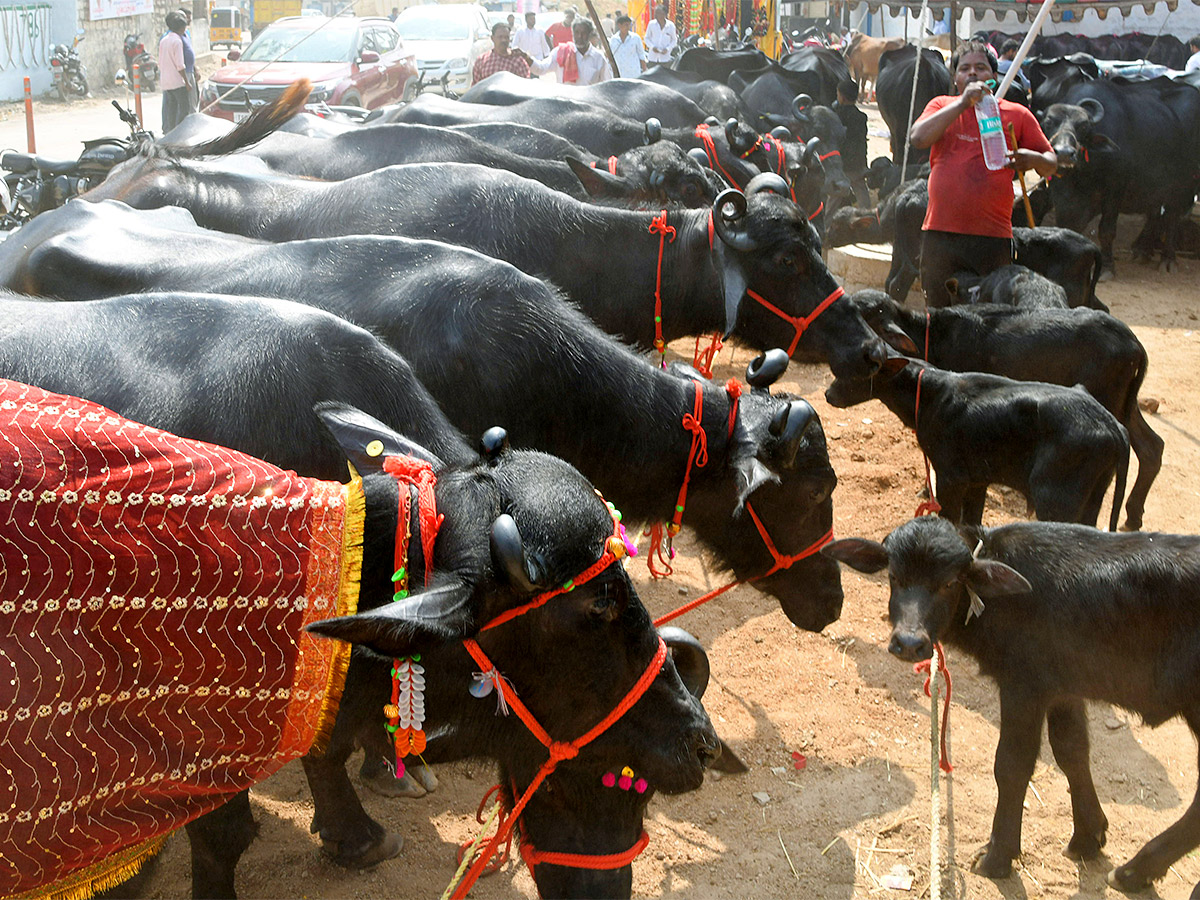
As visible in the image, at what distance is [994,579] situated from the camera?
358 centimetres

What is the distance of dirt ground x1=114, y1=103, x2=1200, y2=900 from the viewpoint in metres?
3.63

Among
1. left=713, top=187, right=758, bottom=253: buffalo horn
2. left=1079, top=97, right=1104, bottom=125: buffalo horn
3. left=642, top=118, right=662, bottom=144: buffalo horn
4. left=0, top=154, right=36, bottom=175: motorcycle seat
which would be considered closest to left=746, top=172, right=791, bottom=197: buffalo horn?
left=713, top=187, right=758, bottom=253: buffalo horn

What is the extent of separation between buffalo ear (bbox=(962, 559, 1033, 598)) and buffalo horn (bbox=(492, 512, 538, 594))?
6.88 feet

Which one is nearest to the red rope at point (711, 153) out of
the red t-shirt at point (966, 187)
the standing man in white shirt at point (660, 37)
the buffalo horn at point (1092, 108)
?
the red t-shirt at point (966, 187)

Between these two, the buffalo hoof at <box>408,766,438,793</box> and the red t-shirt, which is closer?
the buffalo hoof at <box>408,766,438,793</box>

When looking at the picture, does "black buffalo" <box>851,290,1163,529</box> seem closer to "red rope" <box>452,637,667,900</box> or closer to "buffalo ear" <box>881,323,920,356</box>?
"buffalo ear" <box>881,323,920,356</box>

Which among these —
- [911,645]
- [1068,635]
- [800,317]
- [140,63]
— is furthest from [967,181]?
[140,63]

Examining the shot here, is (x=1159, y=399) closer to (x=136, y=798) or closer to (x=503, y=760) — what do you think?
(x=503, y=760)

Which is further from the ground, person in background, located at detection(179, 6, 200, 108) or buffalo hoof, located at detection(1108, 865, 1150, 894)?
person in background, located at detection(179, 6, 200, 108)

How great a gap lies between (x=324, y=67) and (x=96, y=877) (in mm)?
16673

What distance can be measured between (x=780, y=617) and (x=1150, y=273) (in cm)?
871

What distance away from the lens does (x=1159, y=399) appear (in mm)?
7883

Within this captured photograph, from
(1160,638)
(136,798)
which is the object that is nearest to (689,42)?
(1160,638)

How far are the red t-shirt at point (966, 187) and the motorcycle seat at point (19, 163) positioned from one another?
801cm
